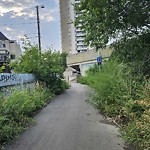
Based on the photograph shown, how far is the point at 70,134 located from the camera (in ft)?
26.9

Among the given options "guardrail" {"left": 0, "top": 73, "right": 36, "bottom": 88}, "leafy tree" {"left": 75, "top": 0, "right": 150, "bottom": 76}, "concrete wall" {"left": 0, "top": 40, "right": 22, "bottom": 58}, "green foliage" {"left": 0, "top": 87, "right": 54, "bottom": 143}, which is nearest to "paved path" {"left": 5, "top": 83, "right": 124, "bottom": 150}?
"green foliage" {"left": 0, "top": 87, "right": 54, "bottom": 143}

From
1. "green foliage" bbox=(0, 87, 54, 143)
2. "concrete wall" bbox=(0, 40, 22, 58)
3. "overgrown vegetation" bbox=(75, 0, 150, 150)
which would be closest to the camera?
"green foliage" bbox=(0, 87, 54, 143)

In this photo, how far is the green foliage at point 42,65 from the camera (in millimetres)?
20109

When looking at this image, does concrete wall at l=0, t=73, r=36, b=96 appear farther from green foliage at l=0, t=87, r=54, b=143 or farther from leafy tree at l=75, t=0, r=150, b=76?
leafy tree at l=75, t=0, r=150, b=76

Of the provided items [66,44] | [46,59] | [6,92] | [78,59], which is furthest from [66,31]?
[6,92]

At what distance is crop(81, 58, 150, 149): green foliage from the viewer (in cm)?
669

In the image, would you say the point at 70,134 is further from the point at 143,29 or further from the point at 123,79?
the point at 143,29

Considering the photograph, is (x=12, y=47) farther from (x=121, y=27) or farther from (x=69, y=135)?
(x=69, y=135)

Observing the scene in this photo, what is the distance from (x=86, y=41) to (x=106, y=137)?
4.38 m

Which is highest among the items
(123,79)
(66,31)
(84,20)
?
(66,31)

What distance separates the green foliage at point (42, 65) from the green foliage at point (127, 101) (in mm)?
7522

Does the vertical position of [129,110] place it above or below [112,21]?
below

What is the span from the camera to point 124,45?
10.3 metres

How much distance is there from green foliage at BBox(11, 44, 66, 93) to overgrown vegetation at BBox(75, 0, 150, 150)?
957 centimetres
